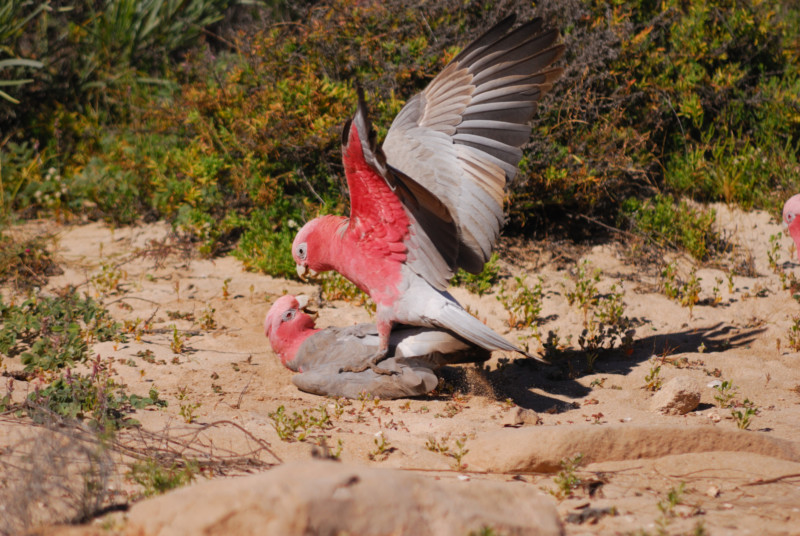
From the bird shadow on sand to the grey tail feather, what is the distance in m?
0.48

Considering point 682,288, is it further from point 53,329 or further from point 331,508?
point 53,329

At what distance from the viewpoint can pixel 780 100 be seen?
6.24m

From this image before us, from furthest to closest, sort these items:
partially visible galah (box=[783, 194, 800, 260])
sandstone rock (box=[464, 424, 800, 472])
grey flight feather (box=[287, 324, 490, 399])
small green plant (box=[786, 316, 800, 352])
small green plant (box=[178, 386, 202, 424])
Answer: partially visible galah (box=[783, 194, 800, 260]), small green plant (box=[786, 316, 800, 352]), grey flight feather (box=[287, 324, 490, 399]), small green plant (box=[178, 386, 202, 424]), sandstone rock (box=[464, 424, 800, 472])

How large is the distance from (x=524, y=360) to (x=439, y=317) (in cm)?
110

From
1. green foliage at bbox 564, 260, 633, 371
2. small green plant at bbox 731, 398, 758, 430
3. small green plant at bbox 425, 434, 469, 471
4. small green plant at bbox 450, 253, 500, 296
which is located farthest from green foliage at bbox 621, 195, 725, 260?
small green plant at bbox 425, 434, 469, 471

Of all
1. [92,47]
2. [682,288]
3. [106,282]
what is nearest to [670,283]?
[682,288]

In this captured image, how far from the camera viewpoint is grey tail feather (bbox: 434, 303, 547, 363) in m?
3.83

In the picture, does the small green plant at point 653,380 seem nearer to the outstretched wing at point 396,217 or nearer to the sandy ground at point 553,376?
the sandy ground at point 553,376

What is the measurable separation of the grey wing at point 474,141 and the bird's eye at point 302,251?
67 cm

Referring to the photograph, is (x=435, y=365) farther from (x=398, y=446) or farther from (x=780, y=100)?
(x=780, y=100)

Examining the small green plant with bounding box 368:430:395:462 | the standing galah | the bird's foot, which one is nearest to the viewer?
the small green plant with bounding box 368:430:395:462

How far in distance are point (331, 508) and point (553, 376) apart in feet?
9.45

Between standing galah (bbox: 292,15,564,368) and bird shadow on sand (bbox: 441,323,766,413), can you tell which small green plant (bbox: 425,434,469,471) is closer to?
standing galah (bbox: 292,15,564,368)

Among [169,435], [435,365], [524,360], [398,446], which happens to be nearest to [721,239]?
[524,360]
